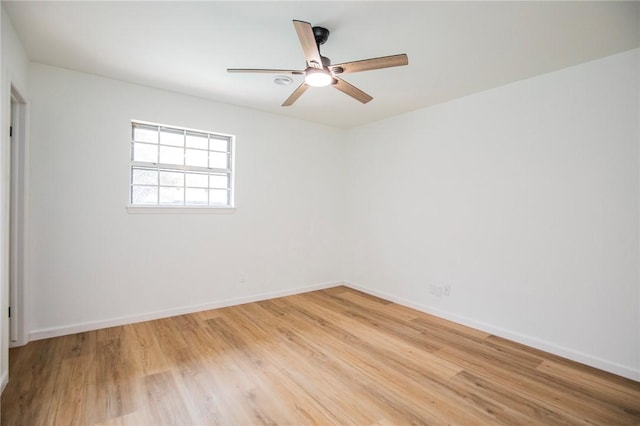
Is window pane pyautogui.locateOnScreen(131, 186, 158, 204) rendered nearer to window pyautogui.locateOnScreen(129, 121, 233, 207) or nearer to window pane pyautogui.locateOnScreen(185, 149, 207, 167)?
window pyautogui.locateOnScreen(129, 121, 233, 207)

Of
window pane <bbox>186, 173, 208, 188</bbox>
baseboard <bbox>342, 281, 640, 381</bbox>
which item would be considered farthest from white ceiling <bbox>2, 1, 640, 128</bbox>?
baseboard <bbox>342, 281, 640, 381</bbox>

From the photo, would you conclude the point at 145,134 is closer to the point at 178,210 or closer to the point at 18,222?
the point at 178,210

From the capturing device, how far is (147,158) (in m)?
3.29

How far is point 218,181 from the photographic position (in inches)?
149

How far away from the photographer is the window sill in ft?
10.3

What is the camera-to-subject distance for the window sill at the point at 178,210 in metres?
3.15

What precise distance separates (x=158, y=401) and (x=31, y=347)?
1547 mm

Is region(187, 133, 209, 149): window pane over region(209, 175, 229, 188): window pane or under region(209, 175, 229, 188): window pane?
over

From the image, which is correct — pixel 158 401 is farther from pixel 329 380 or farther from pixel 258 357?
pixel 329 380

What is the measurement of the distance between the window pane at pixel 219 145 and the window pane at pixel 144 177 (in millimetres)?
726

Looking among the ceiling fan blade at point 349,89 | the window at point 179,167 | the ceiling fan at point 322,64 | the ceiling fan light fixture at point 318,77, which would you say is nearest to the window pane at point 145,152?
the window at point 179,167

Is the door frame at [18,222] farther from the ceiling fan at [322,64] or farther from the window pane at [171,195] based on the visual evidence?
the ceiling fan at [322,64]

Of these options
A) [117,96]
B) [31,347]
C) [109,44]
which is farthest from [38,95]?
[31,347]

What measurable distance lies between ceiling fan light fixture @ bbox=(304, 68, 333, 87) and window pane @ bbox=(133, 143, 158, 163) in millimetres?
2076
